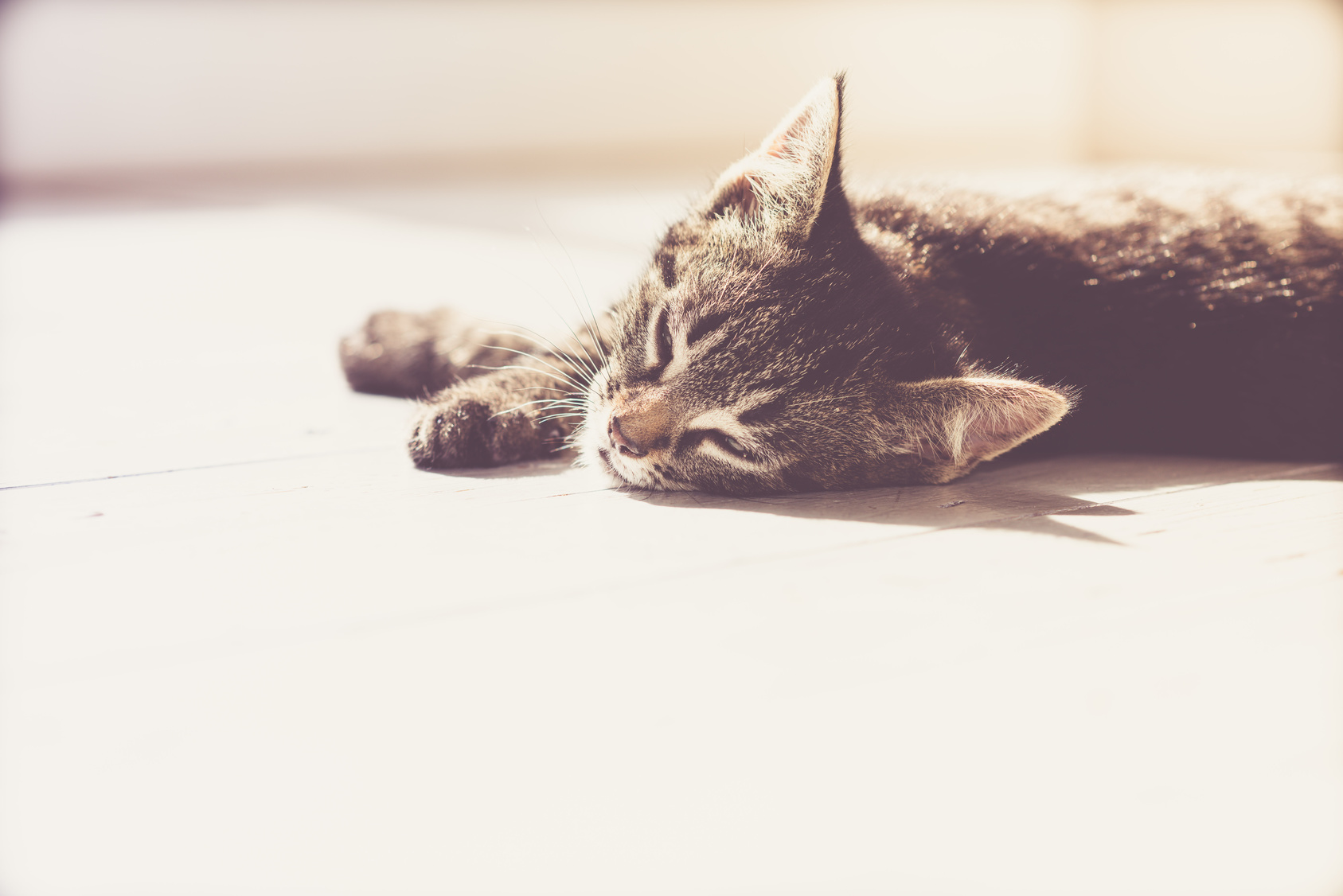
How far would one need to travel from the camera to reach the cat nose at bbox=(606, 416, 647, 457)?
178 centimetres

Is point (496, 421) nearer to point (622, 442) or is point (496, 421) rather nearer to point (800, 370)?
point (622, 442)

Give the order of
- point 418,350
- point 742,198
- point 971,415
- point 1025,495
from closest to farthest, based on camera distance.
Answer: point 971,415
point 1025,495
point 742,198
point 418,350

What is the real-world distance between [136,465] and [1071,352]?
68.2 inches

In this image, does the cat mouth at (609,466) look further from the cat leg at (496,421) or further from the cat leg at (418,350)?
the cat leg at (418,350)

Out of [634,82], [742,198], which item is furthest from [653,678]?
[634,82]

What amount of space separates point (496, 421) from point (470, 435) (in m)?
0.06

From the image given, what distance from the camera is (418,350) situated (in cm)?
245

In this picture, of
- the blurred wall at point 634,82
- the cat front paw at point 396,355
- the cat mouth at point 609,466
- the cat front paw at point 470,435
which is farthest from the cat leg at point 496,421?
the blurred wall at point 634,82

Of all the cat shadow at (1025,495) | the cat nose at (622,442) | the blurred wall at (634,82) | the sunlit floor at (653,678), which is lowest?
the sunlit floor at (653,678)

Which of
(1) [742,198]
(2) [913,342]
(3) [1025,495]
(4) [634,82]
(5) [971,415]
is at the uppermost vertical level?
(4) [634,82]

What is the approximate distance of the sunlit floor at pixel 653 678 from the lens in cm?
88

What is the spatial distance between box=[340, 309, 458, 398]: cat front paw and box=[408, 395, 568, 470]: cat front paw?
410 mm

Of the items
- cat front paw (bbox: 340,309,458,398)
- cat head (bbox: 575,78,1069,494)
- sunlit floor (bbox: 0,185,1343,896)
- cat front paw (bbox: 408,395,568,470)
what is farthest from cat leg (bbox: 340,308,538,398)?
cat head (bbox: 575,78,1069,494)

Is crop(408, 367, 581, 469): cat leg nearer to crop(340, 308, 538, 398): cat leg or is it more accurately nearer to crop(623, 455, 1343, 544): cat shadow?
crop(340, 308, 538, 398): cat leg
